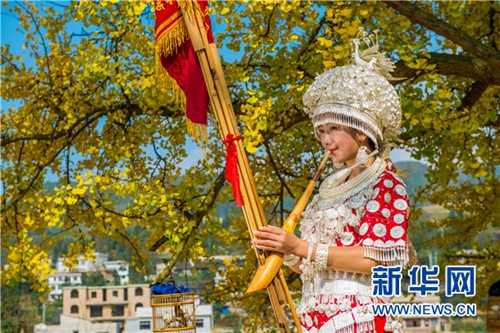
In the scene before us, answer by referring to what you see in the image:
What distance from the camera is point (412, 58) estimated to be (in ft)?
14.0

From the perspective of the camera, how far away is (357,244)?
2.24 metres

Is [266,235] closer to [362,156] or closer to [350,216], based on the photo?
[350,216]

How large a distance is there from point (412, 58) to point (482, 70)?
2.01ft

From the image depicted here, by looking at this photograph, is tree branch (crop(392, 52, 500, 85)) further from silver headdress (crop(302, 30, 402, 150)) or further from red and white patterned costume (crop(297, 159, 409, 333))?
red and white patterned costume (crop(297, 159, 409, 333))

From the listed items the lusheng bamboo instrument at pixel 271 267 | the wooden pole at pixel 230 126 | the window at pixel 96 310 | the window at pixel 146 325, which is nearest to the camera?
the lusheng bamboo instrument at pixel 271 267

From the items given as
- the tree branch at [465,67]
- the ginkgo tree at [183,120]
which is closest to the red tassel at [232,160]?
the ginkgo tree at [183,120]

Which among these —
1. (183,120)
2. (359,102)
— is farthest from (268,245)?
(183,120)

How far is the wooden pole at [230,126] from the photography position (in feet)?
A: 7.50

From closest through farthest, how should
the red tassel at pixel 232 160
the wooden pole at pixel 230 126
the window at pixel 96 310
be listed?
the wooden pole at pixel 230 126, the red tassel at pixel 232 160, the window at pixel 96 310

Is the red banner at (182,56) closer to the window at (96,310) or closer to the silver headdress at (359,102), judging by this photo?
the silver headdress at (359,102)

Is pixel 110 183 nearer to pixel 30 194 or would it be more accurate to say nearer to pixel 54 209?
pixel 54 209

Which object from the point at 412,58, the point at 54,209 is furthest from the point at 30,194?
the point at 412,58

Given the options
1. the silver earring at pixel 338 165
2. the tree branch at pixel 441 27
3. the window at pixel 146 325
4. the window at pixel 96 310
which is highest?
the tree branch at pixel 441 27

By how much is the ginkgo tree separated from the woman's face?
151 cm
